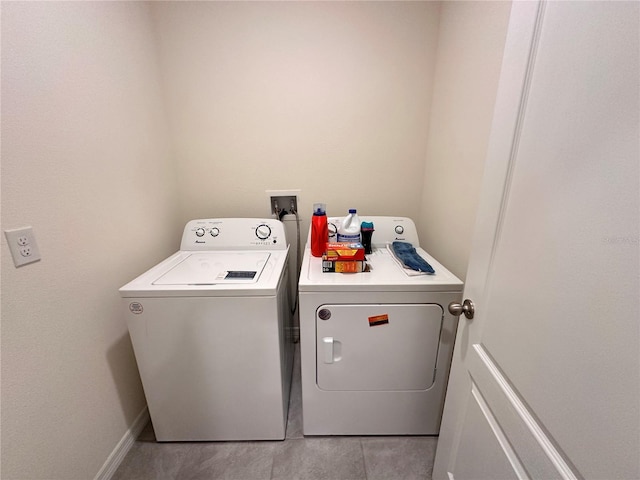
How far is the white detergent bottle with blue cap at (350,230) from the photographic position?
1.43m

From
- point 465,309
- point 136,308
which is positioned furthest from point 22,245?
point 465,309

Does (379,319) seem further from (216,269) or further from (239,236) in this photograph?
(239,236)

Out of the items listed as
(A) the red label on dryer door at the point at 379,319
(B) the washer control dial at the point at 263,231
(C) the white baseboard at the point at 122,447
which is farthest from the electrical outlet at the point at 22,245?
(A) the red label on dryer door at the point at 379,319

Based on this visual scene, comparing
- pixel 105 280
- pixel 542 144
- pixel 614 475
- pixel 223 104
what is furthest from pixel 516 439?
pixel 223 104

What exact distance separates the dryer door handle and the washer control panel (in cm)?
65

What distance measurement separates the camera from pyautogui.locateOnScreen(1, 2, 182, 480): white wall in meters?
0.88

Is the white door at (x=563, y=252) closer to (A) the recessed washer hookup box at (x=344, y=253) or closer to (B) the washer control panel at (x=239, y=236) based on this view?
(A) the recessed washer hookup box at (x=344, y=253)

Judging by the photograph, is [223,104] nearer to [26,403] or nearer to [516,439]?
[26,403]

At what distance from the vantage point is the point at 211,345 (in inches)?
48.6

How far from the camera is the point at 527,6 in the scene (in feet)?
2.07

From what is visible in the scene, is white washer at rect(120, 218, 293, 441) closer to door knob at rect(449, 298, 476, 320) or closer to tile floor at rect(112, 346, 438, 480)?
tile floor at rect(112, 346, 438, 480)

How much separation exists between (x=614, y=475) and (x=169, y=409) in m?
1.67

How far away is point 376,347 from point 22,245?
4.74ft

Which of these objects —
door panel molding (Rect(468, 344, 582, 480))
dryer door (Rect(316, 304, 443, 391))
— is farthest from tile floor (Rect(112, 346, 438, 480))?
door panel molding (Rect(468, 344, 582, 480))
